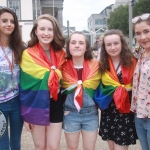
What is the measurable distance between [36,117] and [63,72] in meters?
0.63

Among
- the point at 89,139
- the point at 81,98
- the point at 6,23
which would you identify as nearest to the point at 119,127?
the point at 89,139

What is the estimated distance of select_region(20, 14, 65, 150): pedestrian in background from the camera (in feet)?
8.29

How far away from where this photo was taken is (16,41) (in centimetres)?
272

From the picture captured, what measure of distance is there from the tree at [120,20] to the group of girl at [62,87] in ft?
120

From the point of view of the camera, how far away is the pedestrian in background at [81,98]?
2.63m

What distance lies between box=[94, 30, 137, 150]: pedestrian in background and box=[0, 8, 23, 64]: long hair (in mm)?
998

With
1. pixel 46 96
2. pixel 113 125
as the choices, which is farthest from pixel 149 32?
pixel 46 96

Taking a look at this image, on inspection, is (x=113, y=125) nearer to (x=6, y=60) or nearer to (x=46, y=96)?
(x=46, y=96)

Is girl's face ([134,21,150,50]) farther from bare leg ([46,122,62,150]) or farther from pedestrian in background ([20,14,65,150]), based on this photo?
bare leg ([46,122,62,150])

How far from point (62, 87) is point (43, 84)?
1.04ft

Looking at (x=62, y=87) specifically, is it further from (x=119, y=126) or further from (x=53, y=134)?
(x=119, y=126)

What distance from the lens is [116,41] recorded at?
2.63 m

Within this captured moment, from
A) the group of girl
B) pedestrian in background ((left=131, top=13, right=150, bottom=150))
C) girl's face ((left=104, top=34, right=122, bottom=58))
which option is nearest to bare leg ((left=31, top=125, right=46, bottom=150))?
the group of girl

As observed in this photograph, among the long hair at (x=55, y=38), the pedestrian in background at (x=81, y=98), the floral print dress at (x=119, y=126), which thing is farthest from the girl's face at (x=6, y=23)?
the floral print dress at (x=119, y=126)
